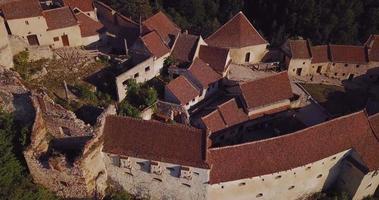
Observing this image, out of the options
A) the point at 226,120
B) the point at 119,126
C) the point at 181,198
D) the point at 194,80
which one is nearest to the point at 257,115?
the point at 226,120

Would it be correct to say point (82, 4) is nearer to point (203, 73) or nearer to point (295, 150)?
point (203, 73)

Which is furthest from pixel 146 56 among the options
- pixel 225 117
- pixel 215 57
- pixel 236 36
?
pixel 236 36

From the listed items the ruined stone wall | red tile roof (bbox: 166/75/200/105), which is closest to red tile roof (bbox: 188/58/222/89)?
red tile roof (bbox: 166/75/200/105)

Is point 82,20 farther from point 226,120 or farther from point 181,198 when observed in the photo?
point 181,198

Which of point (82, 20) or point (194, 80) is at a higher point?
point (82, 20)

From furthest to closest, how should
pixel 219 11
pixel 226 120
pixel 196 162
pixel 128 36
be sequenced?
pixel 219 11 → pixel 128 36 → pixel 226 120 → pixel 196 162

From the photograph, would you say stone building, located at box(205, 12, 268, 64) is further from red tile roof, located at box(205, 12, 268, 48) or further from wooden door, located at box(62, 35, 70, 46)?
wooden door, located at box(62, 35, 70, 46)
